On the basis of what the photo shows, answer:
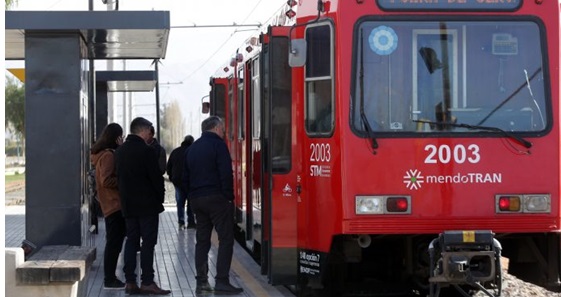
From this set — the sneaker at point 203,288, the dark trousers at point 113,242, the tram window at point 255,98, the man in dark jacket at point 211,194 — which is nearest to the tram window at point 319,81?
the man in dark jacket at point 211,194

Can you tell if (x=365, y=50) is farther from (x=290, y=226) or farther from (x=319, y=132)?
(x=290, y=226)

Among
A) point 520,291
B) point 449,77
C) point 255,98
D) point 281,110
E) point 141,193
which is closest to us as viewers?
point 449,77

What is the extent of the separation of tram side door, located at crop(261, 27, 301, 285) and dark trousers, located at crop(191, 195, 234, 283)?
71 cm

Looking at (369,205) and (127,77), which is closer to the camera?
(369,205)

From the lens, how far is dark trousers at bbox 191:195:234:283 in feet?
34.9

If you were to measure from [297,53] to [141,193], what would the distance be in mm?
2297

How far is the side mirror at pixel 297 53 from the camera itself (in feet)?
30.6

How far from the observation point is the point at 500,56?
9.44 metres

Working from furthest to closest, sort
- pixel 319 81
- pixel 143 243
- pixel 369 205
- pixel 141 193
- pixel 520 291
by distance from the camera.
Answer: pixel 520 291, pixel 143 243, pixel 141 193, pixel 319 81, pixel 369 205

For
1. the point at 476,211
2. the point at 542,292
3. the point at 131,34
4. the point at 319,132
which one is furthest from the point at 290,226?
the point at 542,292

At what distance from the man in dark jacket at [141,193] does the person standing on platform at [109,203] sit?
1.81 ft

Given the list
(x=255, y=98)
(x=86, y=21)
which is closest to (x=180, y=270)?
(x=255, y=98)

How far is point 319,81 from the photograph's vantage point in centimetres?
953

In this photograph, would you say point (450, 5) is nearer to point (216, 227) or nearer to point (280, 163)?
point (280, 163)
